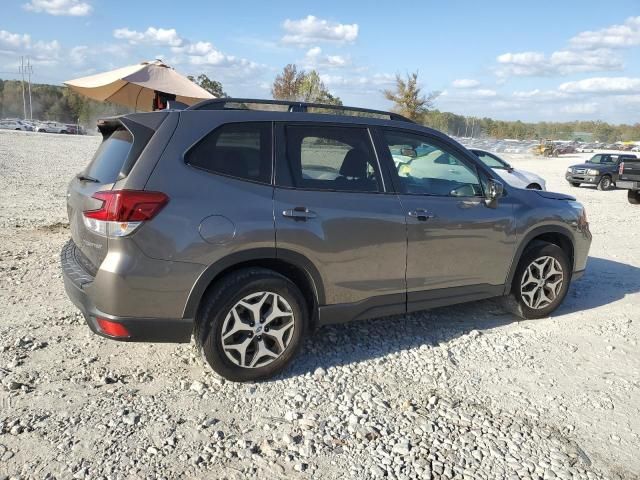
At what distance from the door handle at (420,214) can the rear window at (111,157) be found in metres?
2.04

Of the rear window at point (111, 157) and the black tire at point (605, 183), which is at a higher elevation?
the rear window at point (111, 157)

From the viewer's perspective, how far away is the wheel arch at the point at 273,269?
331cm

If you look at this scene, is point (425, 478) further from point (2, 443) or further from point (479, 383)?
point (2, 443)

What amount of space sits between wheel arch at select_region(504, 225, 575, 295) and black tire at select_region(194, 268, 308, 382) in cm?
215

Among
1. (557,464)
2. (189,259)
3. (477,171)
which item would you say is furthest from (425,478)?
(477,171)

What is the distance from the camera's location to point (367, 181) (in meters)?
3.95

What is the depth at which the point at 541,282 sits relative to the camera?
196 inches

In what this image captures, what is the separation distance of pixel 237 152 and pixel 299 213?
→ 1.88 ft

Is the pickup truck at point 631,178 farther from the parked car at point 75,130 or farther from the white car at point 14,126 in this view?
the white car at point 14,126

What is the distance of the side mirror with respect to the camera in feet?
14.6

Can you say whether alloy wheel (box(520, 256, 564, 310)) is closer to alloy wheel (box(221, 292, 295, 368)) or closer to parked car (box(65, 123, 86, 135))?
alloy wheel (box(221, 292, 295, 368))

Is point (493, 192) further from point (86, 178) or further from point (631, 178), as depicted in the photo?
point (631, 178)

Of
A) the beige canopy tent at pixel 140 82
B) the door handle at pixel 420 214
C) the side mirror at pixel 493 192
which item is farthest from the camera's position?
the beige canopy tent at pixel 140 82

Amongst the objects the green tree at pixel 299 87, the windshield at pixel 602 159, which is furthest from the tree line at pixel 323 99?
the windshield at pixel 602 159
